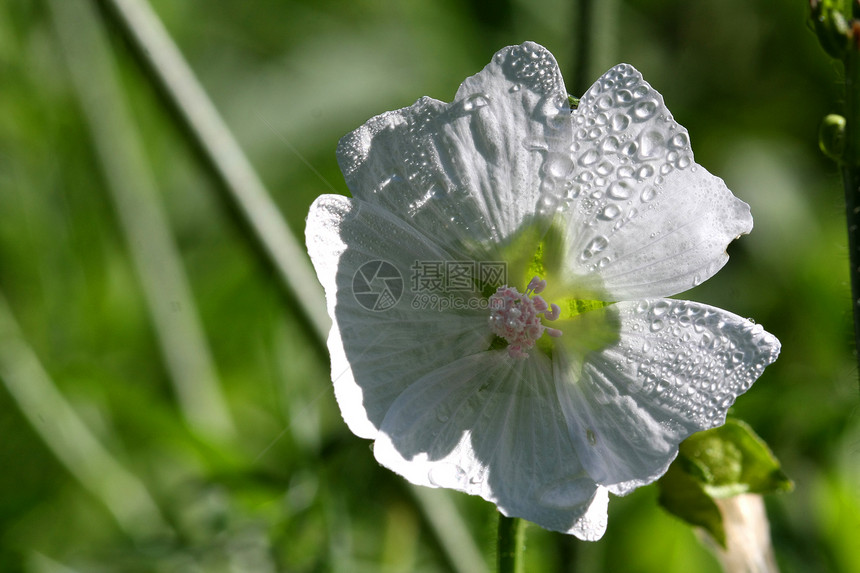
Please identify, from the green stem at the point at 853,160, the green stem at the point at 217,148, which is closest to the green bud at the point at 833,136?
the green stem at the point at 853,160

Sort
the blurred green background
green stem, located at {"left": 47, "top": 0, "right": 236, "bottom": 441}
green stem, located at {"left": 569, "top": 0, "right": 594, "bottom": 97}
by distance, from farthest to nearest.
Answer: green stem, located at {"left": 47, "top": 0, "right": 236, "bottom": 441} → the blurred green background → green stem, located at {"left": 569, "top": 0, "right": 594, "bottom": 97}

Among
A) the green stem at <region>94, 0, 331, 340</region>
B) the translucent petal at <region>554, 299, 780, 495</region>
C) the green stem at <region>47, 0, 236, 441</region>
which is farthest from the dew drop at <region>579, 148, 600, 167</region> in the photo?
the green stem at <region>47, 0, 236, 441</region>

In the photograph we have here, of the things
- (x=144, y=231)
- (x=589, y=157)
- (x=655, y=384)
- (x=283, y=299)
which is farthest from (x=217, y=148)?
(x=655, y=384)

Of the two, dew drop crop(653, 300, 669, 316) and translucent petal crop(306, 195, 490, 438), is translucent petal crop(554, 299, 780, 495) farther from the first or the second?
translucent petal crop(306, 195, 490, 438)

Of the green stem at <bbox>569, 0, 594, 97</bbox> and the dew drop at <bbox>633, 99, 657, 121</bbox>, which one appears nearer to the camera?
the dew drop at <bbox>633, 99, 657, 121</bbox>

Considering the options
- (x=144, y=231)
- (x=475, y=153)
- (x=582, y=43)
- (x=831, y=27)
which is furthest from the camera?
(x=144, y=231)

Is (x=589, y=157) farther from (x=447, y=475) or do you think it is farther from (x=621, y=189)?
(x=447, y=475)
